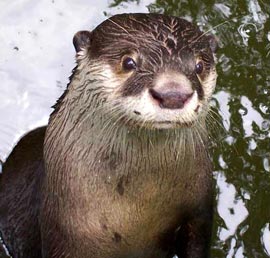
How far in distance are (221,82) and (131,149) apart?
1723 mm

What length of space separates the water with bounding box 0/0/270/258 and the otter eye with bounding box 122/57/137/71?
1.38m

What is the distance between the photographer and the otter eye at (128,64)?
11.2ft

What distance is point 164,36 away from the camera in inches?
137

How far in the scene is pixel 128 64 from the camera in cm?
342

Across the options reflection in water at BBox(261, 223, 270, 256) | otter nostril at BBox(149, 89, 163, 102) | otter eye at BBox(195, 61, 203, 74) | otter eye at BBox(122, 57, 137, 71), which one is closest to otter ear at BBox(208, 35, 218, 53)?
otter eye at BBox(195, 61, 203, 74)

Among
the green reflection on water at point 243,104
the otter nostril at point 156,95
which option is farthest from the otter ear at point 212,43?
the green reflection on water at point 243,104

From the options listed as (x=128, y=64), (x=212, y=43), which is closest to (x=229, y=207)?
(x=212, y=43)

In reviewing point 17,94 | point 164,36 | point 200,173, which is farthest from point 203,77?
point 17,94

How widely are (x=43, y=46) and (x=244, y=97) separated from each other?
1042 mm

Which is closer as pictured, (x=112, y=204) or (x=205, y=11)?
(x=112, y=204)

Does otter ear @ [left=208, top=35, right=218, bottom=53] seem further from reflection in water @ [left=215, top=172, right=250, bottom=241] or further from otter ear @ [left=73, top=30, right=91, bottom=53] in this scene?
reflection in water @ [left=215, top=172, right=250, bottom=241]

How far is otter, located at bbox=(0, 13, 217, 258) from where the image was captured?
336 cm

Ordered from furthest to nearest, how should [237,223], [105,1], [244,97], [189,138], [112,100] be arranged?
[105,1], [244,97], [237,223], [189,138], [112,100]

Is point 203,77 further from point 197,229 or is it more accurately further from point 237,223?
point 237,223
